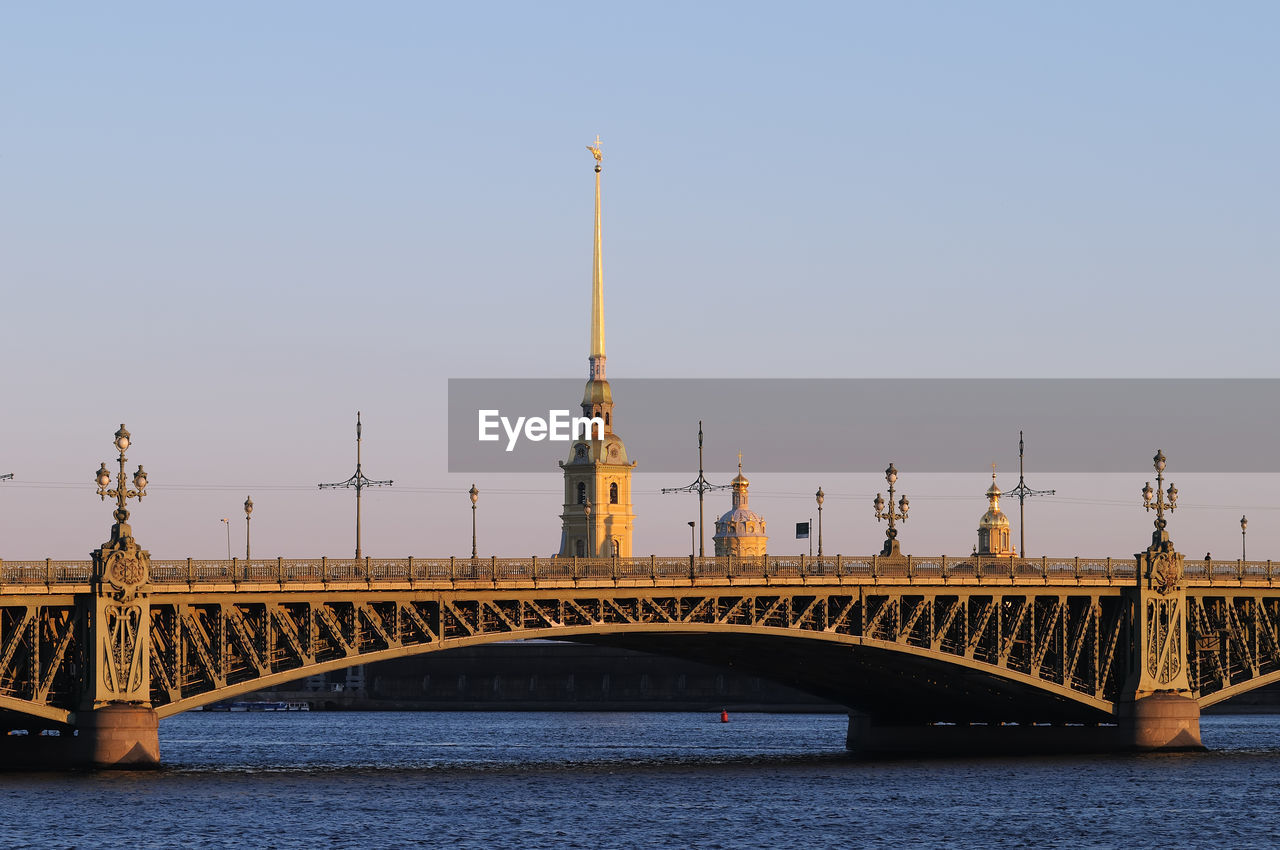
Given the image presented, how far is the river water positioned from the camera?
2837 inches

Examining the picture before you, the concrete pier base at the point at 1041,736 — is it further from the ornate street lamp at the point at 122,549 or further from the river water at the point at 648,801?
the ornate street lamp at the point at 122,549

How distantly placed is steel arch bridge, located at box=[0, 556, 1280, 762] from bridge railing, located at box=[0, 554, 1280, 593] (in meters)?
0.09

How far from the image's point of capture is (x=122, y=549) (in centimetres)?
8550

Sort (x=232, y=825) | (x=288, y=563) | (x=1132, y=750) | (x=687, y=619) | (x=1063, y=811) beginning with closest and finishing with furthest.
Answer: (x=232, y=825)
(x=1063, y=811)
(x=288, y=563)
(x=687, y=619)
(x=1132, y=750)

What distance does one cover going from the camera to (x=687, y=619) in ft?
312

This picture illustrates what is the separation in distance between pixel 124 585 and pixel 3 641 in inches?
203

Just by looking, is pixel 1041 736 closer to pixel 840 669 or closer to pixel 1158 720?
pixel 1158 720

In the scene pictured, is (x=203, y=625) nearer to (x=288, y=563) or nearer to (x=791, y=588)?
(x=288, y=563)

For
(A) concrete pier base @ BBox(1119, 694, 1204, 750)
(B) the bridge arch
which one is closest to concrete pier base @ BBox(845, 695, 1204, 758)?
(A) concrete pier base @ BBox(1119, 694, 1204, 750)

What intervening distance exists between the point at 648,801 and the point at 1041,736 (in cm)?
3287

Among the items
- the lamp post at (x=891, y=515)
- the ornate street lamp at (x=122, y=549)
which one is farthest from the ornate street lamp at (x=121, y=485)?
the lamp post at (x=891, y=515)

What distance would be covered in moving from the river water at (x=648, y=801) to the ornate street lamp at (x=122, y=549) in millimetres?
7392

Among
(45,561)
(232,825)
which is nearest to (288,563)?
(45,561)

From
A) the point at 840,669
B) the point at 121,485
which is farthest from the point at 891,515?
the point at 121,485
